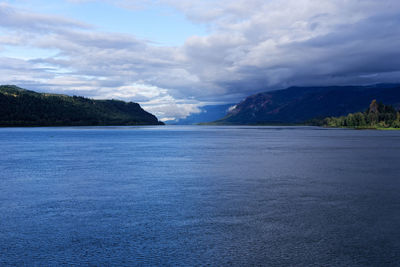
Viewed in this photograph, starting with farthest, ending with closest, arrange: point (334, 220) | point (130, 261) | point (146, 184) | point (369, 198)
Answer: point (146, 184)
point (369, 198)
point (334, 220)
point (130, 261)

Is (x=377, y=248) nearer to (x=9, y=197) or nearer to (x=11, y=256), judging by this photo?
(x=11, y=256)

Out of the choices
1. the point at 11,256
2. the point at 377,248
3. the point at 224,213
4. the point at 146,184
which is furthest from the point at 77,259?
the point at 146,184

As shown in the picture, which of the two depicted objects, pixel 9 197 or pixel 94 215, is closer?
pixel 94 215

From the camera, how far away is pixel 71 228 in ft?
61.1

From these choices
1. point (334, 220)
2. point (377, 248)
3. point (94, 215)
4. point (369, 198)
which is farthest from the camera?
point (369, 198)

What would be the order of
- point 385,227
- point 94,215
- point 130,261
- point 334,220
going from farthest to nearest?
point 94,215 → point 334,220 → point 385,227 → point 130,261

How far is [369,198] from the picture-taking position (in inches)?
1017

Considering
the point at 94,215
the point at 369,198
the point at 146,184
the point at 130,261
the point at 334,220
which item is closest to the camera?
the point at 130,261

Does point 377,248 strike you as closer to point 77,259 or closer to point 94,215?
point 77,259

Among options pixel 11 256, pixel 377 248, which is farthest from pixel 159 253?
pixel 377 248

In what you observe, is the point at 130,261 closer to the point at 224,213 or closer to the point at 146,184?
the point at 224,213

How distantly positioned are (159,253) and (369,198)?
1754 centimetres

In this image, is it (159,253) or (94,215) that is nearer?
(159,253)

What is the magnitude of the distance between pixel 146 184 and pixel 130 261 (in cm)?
1901
